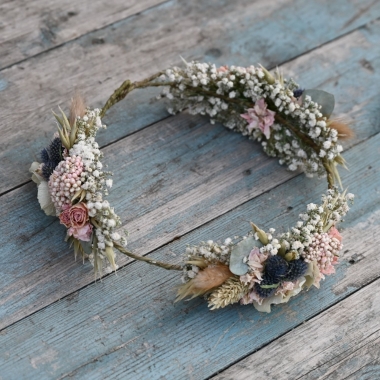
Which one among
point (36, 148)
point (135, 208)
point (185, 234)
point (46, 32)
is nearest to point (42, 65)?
point (46, 32)

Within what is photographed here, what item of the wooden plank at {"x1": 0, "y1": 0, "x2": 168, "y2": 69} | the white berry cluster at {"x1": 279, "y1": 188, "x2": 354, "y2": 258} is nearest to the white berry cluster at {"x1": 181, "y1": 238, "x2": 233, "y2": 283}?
the white berry cluster at {"x1": 279, "y1": 188, "x2": 354, "y2": 258}

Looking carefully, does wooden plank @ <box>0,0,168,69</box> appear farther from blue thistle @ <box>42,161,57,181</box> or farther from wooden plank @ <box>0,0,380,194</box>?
blue thistle @ <box>42,161,57,181</box>

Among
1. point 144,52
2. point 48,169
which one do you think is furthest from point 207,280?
point 144,52

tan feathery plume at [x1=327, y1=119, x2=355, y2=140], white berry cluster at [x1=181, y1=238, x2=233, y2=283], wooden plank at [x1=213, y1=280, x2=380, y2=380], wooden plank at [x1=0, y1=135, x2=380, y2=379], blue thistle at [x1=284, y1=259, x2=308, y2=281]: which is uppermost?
tan feathery plume at [x1=327, y1=119, x2=355, y2=140]

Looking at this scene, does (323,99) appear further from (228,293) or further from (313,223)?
(228,293)

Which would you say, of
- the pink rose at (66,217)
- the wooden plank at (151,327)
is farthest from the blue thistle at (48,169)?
the wooden plank at (151,327)

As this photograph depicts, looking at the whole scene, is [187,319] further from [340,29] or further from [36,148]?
[340,29]
